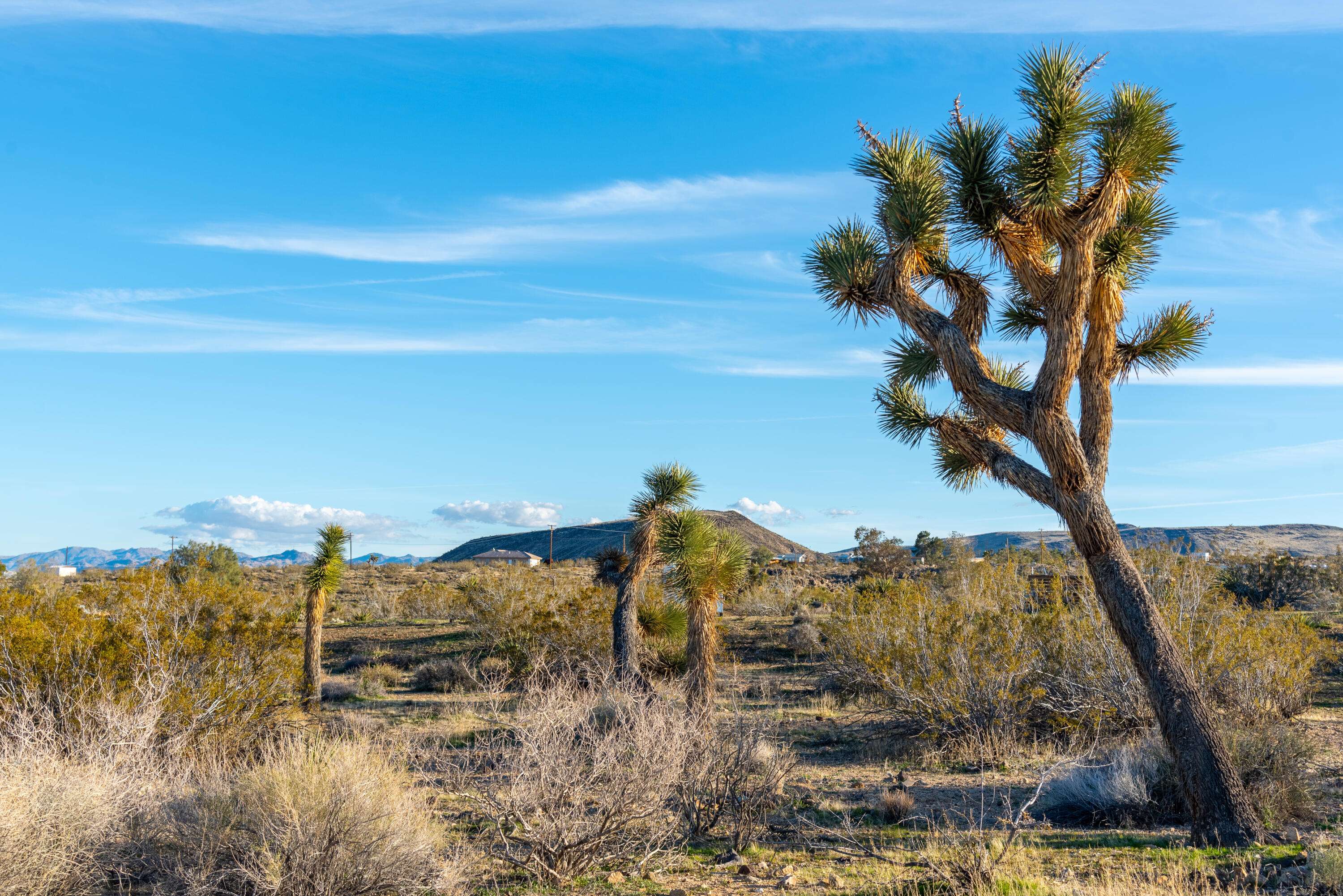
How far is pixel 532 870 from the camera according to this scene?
688 cm

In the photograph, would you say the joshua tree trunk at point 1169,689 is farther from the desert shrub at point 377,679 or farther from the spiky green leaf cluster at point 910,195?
the desert shrub at point 377,679

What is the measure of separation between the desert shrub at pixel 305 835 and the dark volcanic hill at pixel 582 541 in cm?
6542

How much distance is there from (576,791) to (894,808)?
3.78 m

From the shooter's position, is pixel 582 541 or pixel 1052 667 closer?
pixel 1052 667

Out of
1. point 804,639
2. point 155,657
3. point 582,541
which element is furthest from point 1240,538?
point 155,657

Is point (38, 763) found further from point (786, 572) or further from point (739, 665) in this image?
point (786, 572)

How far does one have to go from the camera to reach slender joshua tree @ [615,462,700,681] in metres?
15.7

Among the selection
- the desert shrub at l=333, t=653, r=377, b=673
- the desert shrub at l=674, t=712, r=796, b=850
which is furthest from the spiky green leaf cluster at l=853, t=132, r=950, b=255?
the desert shrub at l=333, t=653, r=377, b=673

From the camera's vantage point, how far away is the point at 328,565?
17781mm

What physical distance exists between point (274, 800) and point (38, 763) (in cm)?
194

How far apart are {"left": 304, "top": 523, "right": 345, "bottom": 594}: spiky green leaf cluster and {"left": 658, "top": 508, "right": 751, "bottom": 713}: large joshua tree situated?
6.81 meters

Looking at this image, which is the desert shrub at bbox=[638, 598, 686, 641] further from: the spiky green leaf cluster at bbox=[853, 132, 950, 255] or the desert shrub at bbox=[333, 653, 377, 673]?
the spiky green leaf cluster at bbox=[853, 132, 950, 255]

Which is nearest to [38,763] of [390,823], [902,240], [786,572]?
[390,823]

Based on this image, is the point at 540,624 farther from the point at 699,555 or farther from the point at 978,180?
the point at 978,180
